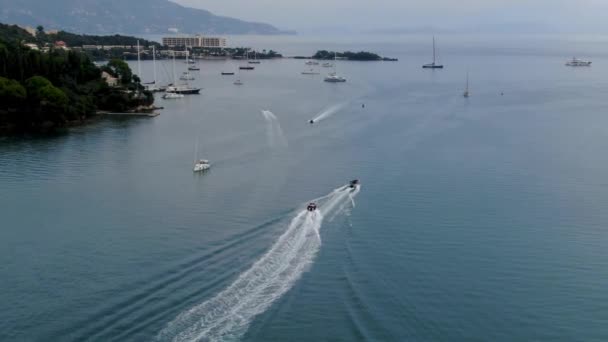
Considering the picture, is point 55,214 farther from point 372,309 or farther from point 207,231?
point 372,309

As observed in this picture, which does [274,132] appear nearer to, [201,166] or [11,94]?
[201,166]

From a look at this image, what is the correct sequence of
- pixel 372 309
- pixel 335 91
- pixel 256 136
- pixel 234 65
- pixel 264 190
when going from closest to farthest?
pixel 372 309 < pixel 264 190 < pixel 256 136 < pixel 335 91 < pixel 234 65

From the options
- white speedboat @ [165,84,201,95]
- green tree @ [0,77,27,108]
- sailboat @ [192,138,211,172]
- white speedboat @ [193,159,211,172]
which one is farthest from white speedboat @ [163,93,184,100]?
white speedboat @ [193,159,211,172]

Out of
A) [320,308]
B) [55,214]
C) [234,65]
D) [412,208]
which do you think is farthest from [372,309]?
[234,65]

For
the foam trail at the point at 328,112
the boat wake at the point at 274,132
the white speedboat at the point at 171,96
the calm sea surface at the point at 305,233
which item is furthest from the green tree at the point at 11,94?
the white speedboat at the point at 171,96

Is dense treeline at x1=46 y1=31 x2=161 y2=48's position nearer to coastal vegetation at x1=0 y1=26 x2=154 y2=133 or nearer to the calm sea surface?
coastal vegetation at x1=0 y1=26 x2=154 y2=133

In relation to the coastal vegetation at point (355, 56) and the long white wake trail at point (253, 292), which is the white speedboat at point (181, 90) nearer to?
the long white wake trail at point (253, 292)
